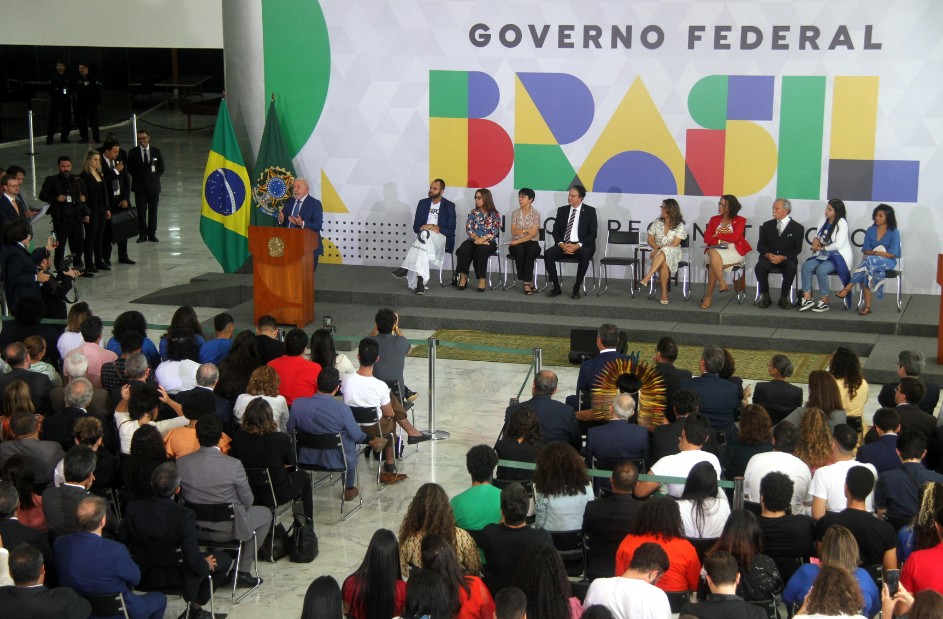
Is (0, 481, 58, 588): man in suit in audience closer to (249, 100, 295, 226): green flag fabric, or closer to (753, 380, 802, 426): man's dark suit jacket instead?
(753, 380, 802, 426): man's dark suit jacket

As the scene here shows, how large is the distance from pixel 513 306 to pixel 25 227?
15.6ft

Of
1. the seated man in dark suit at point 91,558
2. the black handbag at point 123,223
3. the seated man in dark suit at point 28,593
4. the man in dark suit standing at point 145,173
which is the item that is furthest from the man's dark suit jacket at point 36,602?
the man in dark suit standing at point 145,173

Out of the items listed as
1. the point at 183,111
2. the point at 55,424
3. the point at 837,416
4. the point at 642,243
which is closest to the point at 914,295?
the point at 642,243

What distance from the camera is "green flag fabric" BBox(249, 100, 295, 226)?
11.4m

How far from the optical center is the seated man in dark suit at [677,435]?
577 centimetres

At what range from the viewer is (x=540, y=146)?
11672mm

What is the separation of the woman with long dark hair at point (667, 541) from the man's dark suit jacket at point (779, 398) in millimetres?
1973

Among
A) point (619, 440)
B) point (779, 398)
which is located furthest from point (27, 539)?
point (779, 398)

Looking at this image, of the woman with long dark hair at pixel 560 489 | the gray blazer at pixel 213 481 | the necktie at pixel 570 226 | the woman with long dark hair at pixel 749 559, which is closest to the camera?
the woman with long dark hair at pixel 749 559

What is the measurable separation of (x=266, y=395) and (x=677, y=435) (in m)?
2.41

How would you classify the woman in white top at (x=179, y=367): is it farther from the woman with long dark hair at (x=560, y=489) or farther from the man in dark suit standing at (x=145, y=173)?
the man in dark suit standing at (x=145, y=173)

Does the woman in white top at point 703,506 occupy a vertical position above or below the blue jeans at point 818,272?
below

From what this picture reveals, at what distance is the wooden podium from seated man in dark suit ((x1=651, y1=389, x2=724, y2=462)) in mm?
5133

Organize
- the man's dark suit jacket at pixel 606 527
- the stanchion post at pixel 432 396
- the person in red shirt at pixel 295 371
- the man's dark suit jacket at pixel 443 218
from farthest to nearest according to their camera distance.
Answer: the man's dark suit jacket at pixel 443 218 → the stanchion post at pixel 432 396 → the person in red shirt at pixel 295 371 → the man's dark suit jacket at pixel 606 527
